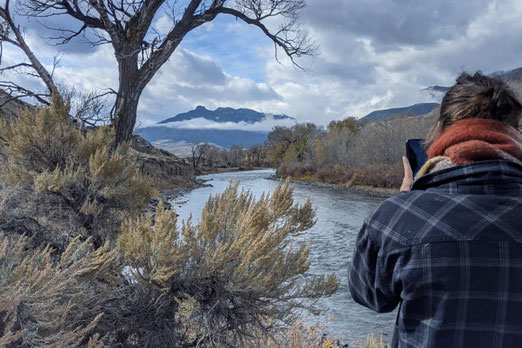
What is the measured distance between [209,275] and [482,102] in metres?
1.76

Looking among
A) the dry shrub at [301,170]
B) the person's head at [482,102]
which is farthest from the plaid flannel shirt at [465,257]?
the dry shrub at [301,170]

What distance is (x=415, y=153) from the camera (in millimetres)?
1345

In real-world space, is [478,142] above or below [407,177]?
above

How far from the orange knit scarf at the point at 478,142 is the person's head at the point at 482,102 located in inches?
1.7

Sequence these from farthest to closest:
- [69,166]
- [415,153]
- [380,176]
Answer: [380,176] → [69,166] → [415,153]

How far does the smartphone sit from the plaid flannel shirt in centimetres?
25

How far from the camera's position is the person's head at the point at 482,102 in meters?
1.14

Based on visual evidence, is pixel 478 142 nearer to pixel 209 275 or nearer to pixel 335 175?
pixel 209 275

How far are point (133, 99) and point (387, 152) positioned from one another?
42921mm

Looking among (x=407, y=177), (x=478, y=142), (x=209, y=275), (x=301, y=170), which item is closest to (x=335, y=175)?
(x=301, y=170)

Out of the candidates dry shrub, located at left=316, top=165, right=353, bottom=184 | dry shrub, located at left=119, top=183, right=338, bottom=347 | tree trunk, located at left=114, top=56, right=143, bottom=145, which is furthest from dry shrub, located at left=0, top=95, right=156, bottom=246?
dry shrub, located at left=316, top=165, right=353, bottom=184

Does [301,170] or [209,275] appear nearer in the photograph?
[209,275]

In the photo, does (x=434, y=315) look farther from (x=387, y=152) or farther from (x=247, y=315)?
(x=387, y=152)

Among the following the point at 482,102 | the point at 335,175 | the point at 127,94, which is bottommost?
the point at 335,175
